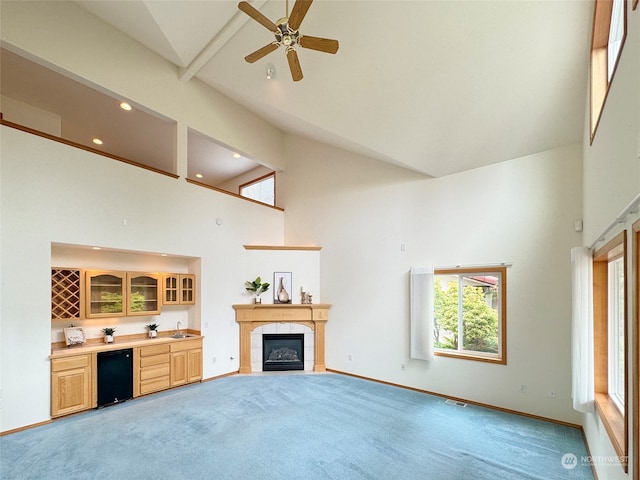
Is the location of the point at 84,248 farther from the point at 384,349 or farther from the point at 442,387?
the point at 442,387

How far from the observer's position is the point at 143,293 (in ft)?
18.0

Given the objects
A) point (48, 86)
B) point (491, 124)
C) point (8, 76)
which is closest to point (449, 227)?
point (491, 124)

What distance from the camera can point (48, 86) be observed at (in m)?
5.09

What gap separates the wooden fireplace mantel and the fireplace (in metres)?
0.29

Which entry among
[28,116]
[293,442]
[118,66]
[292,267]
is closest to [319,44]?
[118,66]

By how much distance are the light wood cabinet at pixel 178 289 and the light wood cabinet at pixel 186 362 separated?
74 cm

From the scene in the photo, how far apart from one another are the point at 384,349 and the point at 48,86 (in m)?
7.16

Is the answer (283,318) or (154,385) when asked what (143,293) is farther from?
(283,318)

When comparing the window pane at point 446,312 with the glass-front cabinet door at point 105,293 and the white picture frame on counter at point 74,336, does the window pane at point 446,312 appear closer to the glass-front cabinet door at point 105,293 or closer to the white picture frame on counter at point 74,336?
the glass-front cabinet door at point 105,293

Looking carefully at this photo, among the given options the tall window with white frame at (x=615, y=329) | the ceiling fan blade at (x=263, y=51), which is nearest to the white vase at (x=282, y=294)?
the ceiling fan blade at (x=263, y=51)

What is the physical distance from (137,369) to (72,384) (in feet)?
2.82

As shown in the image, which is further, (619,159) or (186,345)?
(186,345)

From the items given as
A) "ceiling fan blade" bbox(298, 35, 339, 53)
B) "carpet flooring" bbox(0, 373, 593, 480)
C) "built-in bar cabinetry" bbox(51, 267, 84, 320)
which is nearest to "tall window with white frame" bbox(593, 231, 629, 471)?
"carpet flooring" bbox(0, 373, 593, 480)

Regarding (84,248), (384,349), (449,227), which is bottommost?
(384,349)
